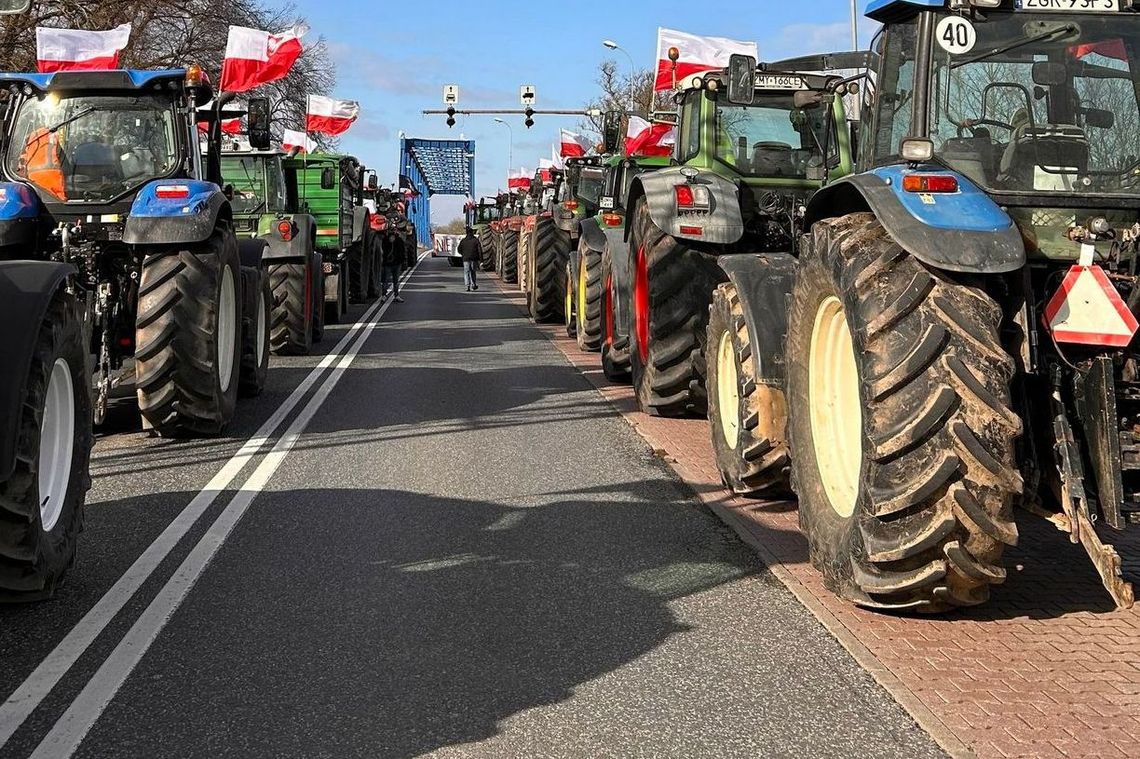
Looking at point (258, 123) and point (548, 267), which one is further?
point (548, 267)

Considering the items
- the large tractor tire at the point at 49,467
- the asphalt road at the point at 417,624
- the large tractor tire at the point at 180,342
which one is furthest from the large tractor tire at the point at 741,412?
the large tractor tire at the point at 180,342

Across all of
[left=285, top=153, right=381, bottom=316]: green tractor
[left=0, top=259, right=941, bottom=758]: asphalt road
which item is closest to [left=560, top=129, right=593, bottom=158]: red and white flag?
[left=285, top=153, right=381, bottom=316]: green tractor

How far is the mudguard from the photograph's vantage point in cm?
490

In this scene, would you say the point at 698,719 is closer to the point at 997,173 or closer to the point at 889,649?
the point at 889,649

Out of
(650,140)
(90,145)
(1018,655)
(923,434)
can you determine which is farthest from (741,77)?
(650,140)

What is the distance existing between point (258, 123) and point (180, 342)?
1954 millimetres

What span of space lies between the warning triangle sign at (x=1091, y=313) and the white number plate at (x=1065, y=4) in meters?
1.27

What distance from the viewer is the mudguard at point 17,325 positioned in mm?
4902

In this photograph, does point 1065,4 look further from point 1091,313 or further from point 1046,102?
point 1091,313

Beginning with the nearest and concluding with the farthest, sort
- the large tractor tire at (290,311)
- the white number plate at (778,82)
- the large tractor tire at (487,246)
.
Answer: the white number plate at (778,82) → the large tractor tire at (290,311) → the large tractor tire at (487,246)

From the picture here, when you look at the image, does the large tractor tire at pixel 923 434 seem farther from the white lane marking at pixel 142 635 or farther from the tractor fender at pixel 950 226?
the white lane marking at pixel 142 635

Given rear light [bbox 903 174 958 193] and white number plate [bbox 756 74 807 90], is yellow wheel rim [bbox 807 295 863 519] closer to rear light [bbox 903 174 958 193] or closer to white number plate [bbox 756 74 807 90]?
rear light [bbox 903 174 958 193]

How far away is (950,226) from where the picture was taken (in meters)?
4.94

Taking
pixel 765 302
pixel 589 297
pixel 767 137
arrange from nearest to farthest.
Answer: pixel 765 302 < pixel 767 137 < pixel 589 297
